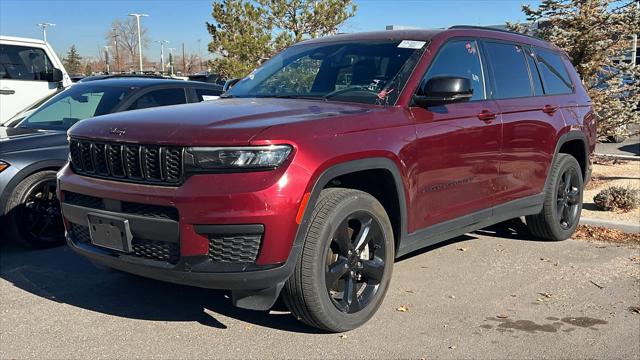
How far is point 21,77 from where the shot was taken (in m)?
10.0

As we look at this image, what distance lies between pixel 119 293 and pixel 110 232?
1192mm

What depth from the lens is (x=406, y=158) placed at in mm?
3965

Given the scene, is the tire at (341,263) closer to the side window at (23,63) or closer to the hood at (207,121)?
the hood at (207,121)

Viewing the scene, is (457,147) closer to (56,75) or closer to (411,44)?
(411,44)

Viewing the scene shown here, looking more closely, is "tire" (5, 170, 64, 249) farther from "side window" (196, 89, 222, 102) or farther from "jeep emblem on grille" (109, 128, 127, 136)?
"jeep emblem on grille" (109, 128, 127, 136)

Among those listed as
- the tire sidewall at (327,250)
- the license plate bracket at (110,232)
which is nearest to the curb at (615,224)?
the tire sidewall at (327,250)

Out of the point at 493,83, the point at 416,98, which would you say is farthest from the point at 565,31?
the point at 416,98

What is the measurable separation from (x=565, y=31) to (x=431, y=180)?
6.41 meters

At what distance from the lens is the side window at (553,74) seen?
5891 mm

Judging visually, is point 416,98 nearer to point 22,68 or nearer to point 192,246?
point 192,246

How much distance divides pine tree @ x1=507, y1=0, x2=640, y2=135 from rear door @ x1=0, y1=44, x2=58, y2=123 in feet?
25.9

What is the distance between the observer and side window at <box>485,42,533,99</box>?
5121 millimetres

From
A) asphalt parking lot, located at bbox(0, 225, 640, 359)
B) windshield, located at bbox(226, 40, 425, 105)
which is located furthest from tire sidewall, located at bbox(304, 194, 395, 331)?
windshield, located at bbox(226, 40, 425, 105)

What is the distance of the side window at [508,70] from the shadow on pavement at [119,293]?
168cm
